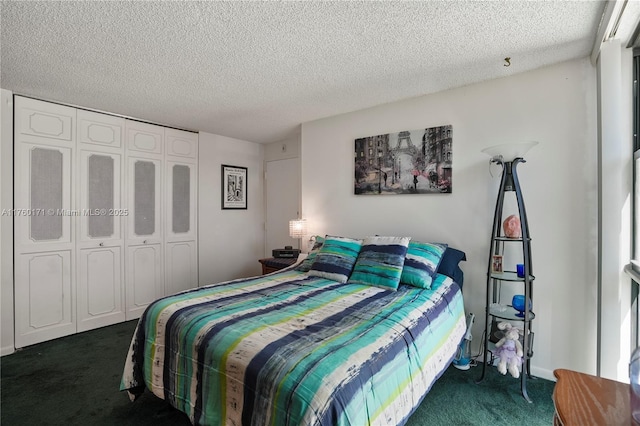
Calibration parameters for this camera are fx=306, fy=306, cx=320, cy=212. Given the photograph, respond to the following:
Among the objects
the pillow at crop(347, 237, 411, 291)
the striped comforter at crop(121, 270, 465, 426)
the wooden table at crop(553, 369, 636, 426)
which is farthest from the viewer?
the pillow at crop(347, 237, 411, 291)

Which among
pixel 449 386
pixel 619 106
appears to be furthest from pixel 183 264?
pixel 619 106

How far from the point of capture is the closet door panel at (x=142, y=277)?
3.61m

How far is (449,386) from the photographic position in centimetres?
221

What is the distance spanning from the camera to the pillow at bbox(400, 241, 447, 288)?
2.33m

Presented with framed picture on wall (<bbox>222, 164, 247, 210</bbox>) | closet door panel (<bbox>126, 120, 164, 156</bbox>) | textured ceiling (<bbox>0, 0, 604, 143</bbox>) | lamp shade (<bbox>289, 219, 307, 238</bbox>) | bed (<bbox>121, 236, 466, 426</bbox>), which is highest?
textured ceiling (<bbox>0, 0, 604, 143</bbox>)

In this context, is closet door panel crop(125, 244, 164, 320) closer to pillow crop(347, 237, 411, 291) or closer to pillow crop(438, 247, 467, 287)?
pillow crop(347, 237, 411, 291)

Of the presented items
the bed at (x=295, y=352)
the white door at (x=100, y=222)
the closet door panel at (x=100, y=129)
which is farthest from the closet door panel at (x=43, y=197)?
the bed at (x=295, y=352)

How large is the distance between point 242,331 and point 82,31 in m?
2.05

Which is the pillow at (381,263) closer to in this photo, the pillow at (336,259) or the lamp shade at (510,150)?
the pillow at (336,259)

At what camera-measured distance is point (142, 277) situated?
3709mm

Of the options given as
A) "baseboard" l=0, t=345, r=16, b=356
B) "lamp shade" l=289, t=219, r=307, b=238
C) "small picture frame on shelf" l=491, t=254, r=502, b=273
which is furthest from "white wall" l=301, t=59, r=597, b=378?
"baseboard" l=0, t=345, r=16, b=356

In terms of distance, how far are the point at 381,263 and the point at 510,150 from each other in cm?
126

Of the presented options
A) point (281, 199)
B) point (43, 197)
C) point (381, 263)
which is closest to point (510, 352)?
point (381, 263)

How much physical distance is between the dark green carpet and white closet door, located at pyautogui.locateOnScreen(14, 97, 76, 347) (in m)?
0.40
